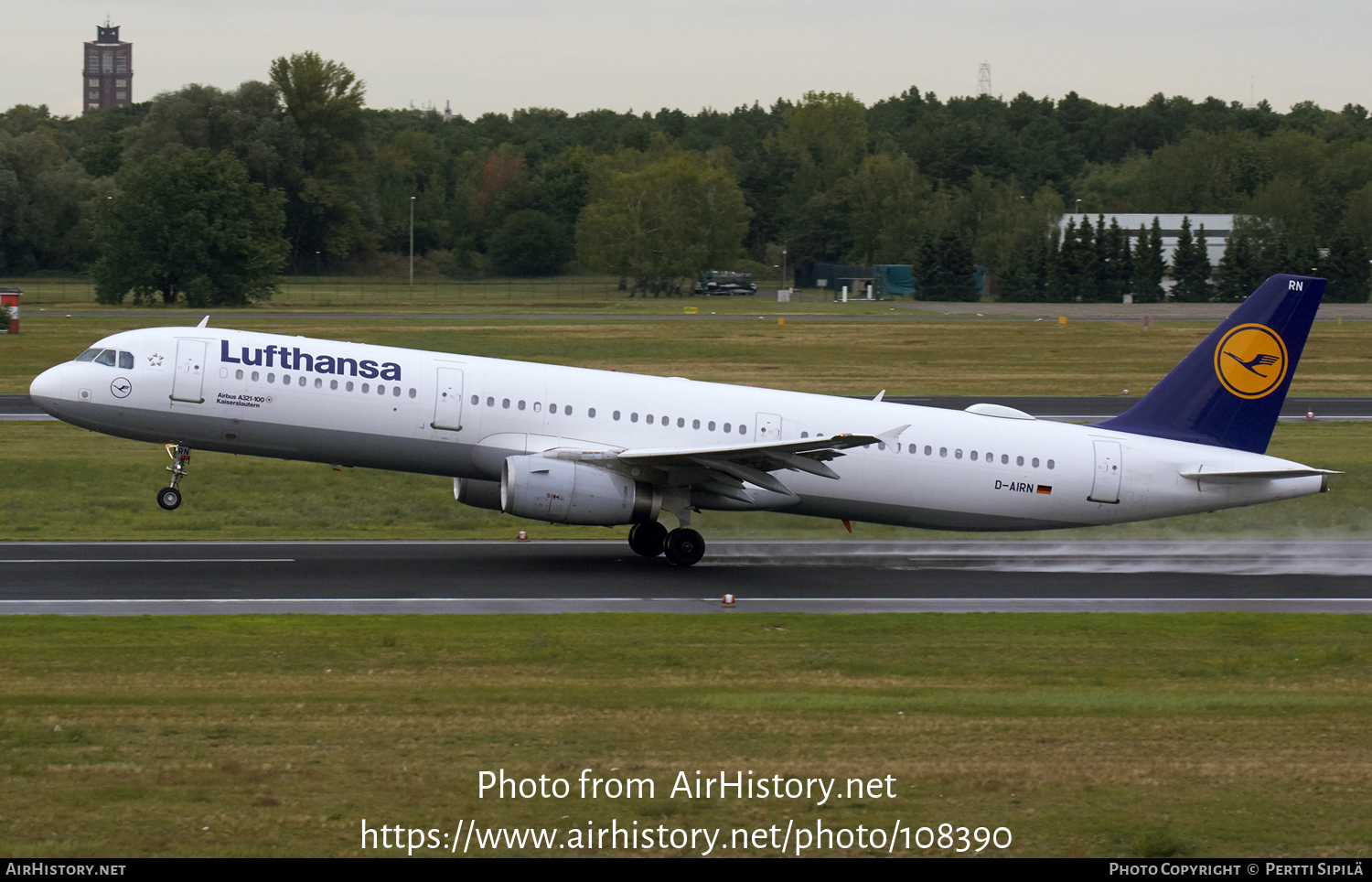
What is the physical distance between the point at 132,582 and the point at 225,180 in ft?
270

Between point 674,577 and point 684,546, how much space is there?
1.03m

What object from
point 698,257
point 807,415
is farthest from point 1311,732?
point 698,257

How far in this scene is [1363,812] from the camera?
1326cm

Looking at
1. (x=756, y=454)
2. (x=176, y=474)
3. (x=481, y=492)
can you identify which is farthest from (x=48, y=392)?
(x=756, y=454)

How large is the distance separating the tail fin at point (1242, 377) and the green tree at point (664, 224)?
106 metres

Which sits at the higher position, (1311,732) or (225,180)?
(225,180)

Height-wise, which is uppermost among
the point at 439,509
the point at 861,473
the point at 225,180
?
the point at 225,180

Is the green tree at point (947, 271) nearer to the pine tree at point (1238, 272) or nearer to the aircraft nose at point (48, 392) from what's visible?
the pine tree at point (1238, 272)

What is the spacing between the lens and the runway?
76.3 feet

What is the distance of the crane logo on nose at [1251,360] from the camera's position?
27.8 meters

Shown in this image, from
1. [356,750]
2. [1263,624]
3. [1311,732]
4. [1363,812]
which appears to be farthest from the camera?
[1263,624]

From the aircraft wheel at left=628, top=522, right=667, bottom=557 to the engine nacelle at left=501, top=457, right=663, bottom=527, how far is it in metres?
2.10
